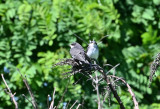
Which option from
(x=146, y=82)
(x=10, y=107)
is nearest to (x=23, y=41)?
(x=10, y=107)

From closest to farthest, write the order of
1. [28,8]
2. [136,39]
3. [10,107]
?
[28,8] < [10,107] < [136,39]

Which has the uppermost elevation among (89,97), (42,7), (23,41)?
(42,7)

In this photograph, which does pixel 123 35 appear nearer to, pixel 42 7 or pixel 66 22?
pixel 66 22

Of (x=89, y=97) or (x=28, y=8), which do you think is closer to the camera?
(x=28, y=8)

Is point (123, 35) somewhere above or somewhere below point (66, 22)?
below

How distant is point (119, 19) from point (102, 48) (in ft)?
1.92

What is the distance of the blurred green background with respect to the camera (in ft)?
15.5

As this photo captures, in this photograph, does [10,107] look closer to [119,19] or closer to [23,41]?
[23,41]

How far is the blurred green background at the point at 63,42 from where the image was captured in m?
4.72

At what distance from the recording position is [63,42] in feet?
16.2

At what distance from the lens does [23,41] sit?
190 inches

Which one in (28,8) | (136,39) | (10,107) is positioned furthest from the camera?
(136,39)

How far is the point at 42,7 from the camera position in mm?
4754

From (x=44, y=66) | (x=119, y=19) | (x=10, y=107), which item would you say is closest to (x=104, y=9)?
(x=119, y=19)
